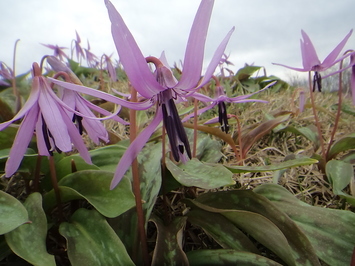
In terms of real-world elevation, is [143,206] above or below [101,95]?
below

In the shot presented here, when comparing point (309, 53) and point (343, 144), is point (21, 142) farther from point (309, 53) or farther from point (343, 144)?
point (343, 144)

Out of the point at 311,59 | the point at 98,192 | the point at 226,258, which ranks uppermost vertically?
the point at 311,59

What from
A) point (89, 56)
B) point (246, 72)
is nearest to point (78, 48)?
point (89, 56)

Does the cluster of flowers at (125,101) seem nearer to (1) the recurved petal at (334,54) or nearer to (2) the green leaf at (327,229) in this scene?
(2) the green leaf at (327,229)

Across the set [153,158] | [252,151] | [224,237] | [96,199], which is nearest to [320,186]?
[252,151]

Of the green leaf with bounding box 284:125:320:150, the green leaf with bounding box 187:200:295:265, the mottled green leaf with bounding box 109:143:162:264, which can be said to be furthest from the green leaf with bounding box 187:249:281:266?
the green leaf with bounding box 284:125:320:150

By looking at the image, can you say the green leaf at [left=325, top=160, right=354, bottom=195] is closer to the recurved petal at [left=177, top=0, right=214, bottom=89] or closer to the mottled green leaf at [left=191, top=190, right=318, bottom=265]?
the mottled green leaf at [left=191, top=190, right=318, bottom=265]

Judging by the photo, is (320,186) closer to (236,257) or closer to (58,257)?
(236,257)
